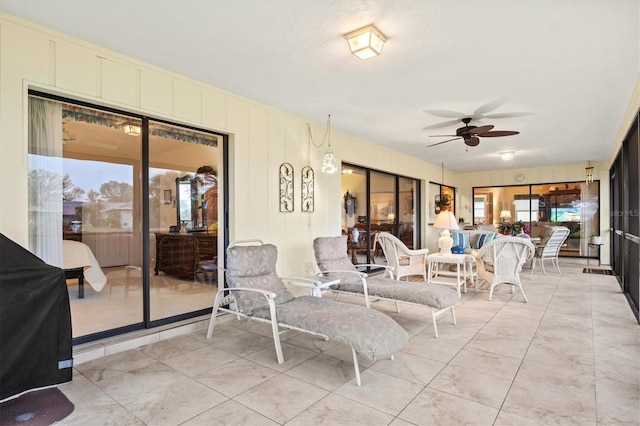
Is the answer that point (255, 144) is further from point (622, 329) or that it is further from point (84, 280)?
point (622, 329)

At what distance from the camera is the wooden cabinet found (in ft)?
14.4

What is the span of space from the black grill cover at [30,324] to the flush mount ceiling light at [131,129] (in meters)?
1.66

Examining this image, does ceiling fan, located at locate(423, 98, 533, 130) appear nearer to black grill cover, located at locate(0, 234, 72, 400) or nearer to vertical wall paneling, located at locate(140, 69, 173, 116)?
vertical wall paneling, located at locate(140, 69, 173, 116)

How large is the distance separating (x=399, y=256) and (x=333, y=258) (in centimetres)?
116

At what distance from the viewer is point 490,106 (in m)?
4.45

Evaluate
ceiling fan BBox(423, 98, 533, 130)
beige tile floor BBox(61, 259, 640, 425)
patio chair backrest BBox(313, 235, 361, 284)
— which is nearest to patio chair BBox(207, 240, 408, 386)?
beige tile floor BBox(61, 259, 640, 425)

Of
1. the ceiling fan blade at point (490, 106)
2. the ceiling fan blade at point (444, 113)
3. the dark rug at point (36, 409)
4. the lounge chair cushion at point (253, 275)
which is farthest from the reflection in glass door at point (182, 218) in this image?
the ceiling fan blade at point (490, 106)

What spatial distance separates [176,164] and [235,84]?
3.82ft

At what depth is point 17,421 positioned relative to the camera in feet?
6.56

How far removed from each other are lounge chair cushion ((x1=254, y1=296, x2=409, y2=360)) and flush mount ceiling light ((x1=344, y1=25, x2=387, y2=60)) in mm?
2075

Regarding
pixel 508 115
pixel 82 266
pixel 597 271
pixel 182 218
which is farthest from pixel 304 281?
pixel 597 271

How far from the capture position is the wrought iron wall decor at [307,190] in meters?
5.01

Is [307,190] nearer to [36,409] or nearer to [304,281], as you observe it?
[304,281]

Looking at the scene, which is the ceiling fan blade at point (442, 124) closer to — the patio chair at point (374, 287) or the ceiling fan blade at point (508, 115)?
the ceiling fan blade at point (508, 115)
